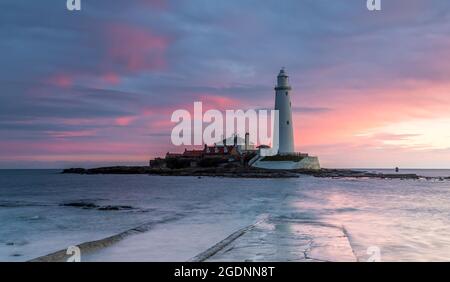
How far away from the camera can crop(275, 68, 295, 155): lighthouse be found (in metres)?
68.6

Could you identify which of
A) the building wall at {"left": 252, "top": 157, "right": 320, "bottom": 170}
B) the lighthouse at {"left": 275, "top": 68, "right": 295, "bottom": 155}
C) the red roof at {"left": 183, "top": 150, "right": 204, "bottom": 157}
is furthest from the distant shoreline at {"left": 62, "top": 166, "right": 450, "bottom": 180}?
the red roof at {"left": 183, "top": 150, "right": 204, "bottom": 157}

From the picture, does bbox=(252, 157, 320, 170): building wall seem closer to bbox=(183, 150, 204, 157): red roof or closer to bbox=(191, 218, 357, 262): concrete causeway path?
bbox=(183, 150, 204, 157): red roof

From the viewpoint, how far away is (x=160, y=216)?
911 inches

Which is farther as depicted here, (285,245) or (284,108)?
(284,108)

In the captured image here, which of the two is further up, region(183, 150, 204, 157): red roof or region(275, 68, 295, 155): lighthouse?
region(275, 68, 295, 155): lighthouse

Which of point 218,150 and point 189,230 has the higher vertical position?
point 218,150

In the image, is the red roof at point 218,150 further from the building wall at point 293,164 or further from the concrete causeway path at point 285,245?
the concrete causeway path at point 285,245

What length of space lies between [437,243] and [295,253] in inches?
214

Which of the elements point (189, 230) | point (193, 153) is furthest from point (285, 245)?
point (193, 153)

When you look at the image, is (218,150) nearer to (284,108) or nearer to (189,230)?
(284,108)

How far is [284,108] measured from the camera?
225 feet

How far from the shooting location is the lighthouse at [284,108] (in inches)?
2699

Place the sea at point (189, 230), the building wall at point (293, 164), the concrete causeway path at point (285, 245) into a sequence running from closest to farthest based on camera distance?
1. the concrete causeway path at point (285, 245)
2. the sea at point (189, 230)
3. the building wall at point (293, 164)

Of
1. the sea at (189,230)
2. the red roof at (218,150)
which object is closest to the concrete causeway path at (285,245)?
the sea at (189,230)
